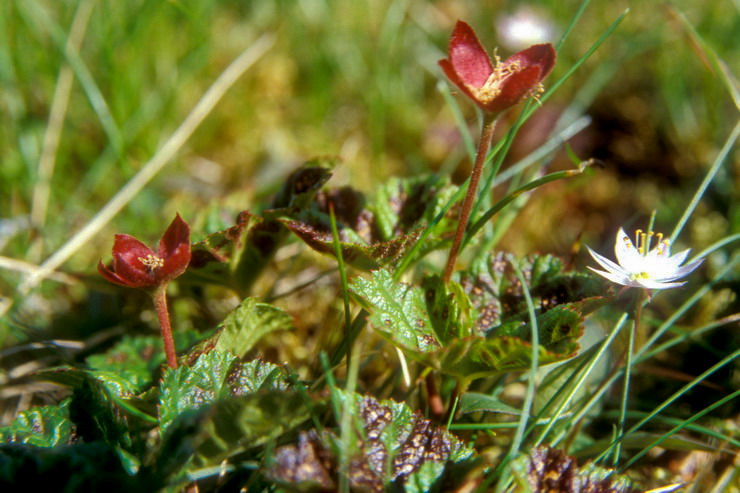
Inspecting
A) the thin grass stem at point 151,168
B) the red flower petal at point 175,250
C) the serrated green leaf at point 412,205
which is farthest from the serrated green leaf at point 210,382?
the thin grass stem at point 151,168

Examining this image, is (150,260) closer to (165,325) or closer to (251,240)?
(165,325)

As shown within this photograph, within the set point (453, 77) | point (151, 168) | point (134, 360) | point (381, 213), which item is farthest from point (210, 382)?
point (151, 168)

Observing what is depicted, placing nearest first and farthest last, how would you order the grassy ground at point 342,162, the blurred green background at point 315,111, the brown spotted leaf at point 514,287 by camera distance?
the brown spotted leaf at point 514,287
the grassy ground at point 342,162
the blurred green background at point 315,111

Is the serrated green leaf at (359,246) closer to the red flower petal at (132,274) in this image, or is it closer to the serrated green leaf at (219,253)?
the serrated green leaf at (219,253)

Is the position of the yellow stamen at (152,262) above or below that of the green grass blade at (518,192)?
above

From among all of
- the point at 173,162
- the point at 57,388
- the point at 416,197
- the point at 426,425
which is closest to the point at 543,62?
the point at 416,197

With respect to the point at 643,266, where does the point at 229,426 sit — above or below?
above
